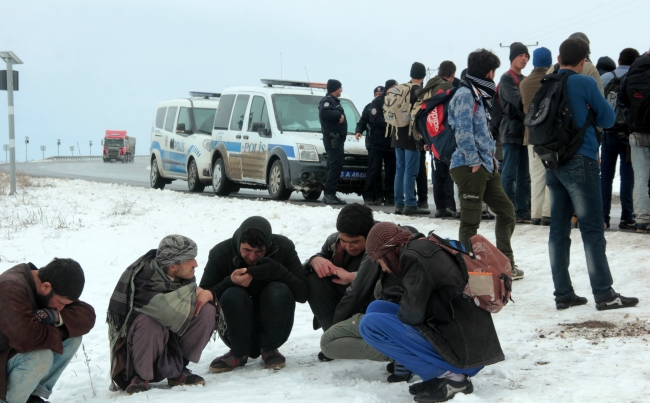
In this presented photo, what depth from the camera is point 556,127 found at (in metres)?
6.14

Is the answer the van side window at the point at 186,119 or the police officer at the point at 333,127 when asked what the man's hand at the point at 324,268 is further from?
the van side window at the point at 186,119

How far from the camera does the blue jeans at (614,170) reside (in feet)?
30.5

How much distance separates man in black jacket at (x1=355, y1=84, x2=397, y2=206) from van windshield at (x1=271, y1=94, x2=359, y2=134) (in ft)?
5.05

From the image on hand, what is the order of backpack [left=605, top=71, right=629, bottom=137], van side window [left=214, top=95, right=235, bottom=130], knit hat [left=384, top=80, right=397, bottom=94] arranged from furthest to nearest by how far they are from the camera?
van side window [left=214, top=95, right=235, bottom=130] → knit hat [left=384, top=80, right=397, bottom=94] → backpack [left=605, top=71, right=629, bottom=137]

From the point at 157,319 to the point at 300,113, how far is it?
33.8 feet

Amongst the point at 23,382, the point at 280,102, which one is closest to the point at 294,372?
the point at 23,382

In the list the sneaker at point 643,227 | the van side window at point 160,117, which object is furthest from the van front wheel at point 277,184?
the sneaker at point 643,227

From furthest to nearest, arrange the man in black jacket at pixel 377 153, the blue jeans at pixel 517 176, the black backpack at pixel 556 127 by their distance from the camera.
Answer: the man in black jacket at pixel 377 153
the blue jeans at pixel 517 176
the black backpack at pixel 556 127

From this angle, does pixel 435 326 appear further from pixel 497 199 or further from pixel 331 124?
pixel 331 124

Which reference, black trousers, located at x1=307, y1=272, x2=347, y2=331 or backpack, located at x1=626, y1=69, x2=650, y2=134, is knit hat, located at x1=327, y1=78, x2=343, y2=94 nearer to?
backpack, located at x1=626, y1=69, x2=650, y2=134

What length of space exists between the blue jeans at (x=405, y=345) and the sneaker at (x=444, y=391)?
0.20ft

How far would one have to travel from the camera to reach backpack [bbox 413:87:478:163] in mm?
7148

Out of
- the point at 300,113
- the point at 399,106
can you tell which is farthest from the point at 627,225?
the point at 300,113

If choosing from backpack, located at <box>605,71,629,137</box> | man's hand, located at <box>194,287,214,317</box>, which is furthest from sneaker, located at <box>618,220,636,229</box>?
man's hand, located at <box>194,287,214,317</box>
